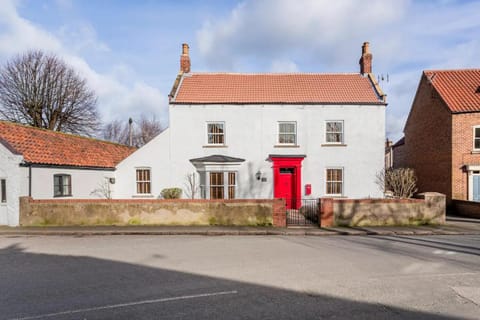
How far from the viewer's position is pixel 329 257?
7512mm

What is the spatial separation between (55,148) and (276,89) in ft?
47.2

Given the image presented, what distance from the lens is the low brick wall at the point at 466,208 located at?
14469mm

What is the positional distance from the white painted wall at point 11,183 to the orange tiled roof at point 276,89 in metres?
8.76

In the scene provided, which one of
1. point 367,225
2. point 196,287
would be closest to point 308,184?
point 367,225

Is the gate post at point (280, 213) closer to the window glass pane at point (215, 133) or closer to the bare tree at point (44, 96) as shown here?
the window glass pane at point (215, 133)

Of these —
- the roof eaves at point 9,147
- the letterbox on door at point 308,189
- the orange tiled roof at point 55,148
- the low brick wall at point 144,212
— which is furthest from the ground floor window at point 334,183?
the roof eaves at point 9,147

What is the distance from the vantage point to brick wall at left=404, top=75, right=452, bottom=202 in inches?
678

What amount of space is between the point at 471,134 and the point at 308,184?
1093cm

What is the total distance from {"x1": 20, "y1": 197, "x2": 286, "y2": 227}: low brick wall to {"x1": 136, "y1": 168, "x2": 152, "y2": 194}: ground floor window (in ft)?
16.2

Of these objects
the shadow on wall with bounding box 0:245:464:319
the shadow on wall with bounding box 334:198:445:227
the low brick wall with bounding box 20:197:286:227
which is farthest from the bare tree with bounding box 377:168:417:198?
the shadow on wall with bounding box 0:245:464:319

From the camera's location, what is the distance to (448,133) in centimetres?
1708

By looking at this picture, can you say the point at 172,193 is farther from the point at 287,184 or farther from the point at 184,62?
the point at 184,62

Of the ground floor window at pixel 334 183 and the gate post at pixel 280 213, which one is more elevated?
the ground floor window at pixel 334 183

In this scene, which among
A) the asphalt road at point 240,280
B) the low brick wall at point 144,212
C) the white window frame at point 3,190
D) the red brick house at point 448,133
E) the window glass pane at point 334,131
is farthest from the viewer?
the window glass pane at point 334,131
